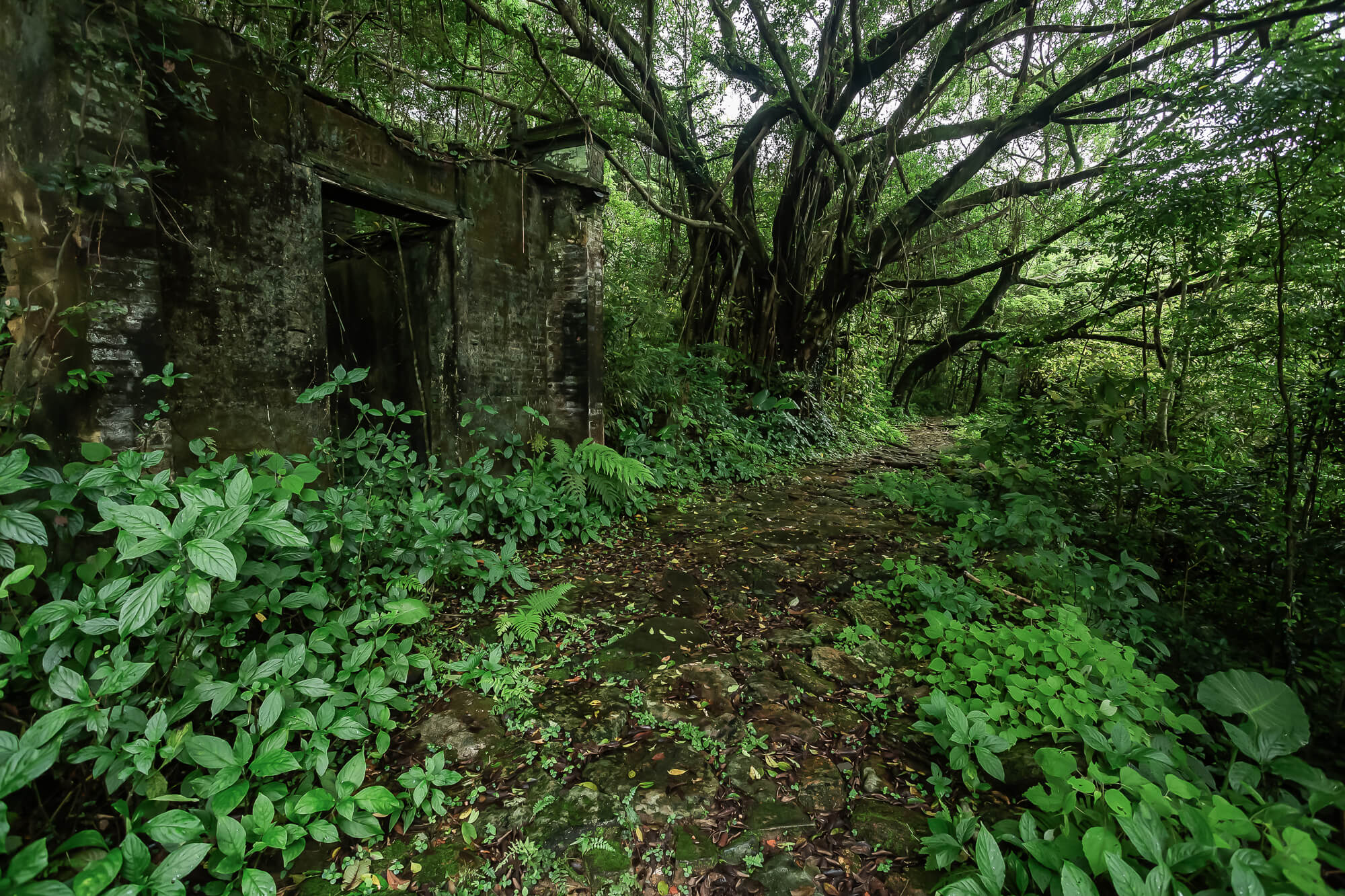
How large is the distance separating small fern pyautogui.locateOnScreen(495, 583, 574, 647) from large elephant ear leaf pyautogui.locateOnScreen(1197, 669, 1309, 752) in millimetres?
2738

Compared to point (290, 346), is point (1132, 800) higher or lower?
lower

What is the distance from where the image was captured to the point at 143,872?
1.45 metres

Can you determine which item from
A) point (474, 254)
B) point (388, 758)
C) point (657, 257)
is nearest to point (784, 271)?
point (657, 257)

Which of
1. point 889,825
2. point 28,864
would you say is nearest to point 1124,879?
point 889,825

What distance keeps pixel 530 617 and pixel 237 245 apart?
110 inches

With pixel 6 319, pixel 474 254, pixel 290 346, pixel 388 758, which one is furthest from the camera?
pixel 474 254

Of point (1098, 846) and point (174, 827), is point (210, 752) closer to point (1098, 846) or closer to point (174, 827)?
point (174, 827)

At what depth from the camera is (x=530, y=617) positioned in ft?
9.65

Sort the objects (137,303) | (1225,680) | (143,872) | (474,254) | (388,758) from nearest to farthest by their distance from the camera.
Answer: (143,872)
(1225,680)
(388,758)
(137,303)
(474,254)

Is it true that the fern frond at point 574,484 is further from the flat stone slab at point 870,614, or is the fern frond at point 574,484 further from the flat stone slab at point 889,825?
the flat stone slab at point 889,825

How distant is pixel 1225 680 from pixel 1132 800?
66 centimetres

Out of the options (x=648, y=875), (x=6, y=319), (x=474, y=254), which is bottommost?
(x=648, y=875)

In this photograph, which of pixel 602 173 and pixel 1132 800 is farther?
pixel 602 173

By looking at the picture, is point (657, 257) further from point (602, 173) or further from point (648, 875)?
point (648, 875)
